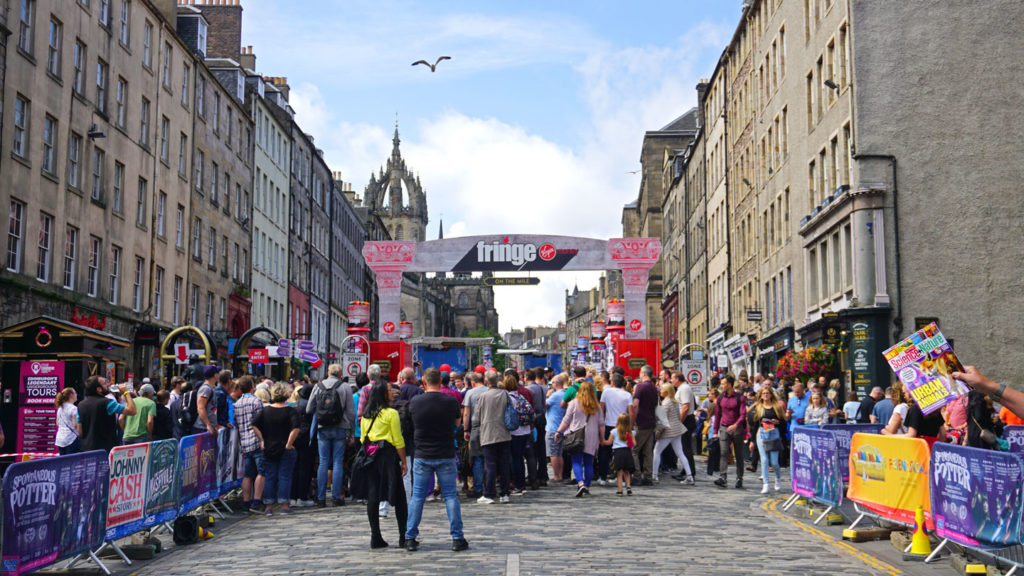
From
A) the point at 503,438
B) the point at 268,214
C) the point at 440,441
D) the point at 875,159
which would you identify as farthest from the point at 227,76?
the point at 440,441

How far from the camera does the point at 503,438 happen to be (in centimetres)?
1641

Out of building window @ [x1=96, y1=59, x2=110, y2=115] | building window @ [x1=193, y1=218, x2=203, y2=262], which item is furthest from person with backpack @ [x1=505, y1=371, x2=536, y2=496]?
building window @ [x1=193, y1=218, x2=203, y2=262]

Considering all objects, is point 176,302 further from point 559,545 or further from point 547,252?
point 559,545

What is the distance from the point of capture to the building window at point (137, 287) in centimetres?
3606

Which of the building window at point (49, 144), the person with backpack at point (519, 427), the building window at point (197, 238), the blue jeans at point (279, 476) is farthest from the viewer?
the building window at point (197, 238)

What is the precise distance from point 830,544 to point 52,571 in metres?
8.00

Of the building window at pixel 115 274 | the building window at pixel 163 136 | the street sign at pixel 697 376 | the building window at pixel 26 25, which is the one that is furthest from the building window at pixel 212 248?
the street sign at pixel 697 376

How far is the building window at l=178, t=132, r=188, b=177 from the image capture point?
4134 centimetres

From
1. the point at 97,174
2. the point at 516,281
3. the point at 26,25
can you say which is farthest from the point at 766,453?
the point at 516,281

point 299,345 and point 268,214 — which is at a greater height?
point 268,214

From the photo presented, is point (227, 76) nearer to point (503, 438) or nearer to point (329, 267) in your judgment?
point (329, 267)

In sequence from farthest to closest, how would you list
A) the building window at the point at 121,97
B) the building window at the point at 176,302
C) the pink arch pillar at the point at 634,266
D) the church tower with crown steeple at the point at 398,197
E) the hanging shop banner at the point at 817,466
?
the church tower with crown steeple at the point at 398,197
the building window at the point at 176,302
the pink arch pillar at the point at 634,266
the building window at the point at 121,97
the hanging shop banner at the point at 817,466

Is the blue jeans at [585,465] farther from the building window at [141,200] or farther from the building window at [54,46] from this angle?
the building window at [141,200]

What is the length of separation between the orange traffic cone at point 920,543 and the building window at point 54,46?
25672 millimetres
